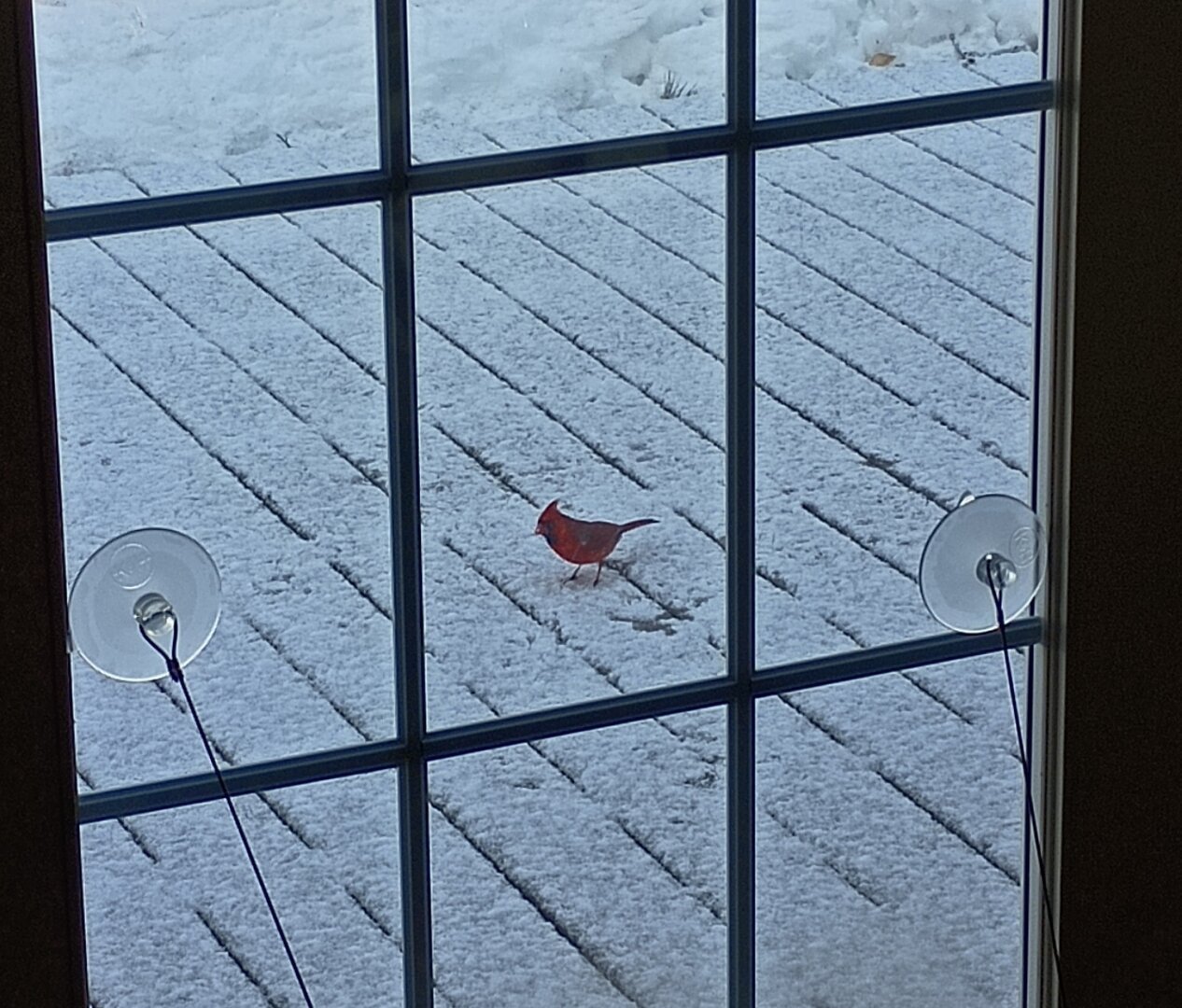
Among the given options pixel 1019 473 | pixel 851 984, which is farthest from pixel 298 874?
pixel 1019 473

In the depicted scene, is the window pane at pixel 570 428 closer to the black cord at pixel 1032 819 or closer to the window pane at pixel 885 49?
the window pane at pixel 885 49

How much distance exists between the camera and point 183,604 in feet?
4.58

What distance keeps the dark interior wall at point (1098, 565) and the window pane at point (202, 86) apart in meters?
0.05

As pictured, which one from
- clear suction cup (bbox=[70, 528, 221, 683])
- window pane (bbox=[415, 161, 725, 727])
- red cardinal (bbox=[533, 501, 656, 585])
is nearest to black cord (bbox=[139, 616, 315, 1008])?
clear suction cup (bbox=[70, 528, 221, 683])

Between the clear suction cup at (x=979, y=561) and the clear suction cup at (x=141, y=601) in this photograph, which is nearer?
the clear suction cup at (x=141, y=601)

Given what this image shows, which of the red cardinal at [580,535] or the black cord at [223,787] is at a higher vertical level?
the red cardinal at [580,535]

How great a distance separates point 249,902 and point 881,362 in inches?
22.0

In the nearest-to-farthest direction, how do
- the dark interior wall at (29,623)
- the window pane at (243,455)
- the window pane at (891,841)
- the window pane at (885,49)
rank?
the dark interior wall at (29,623), the window pane at (243,455), the window pane at (885,49), the window pane at (891,841)

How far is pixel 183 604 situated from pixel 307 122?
303 mm

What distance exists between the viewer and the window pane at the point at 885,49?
1.50 meters

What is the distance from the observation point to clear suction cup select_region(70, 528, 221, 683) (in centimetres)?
137

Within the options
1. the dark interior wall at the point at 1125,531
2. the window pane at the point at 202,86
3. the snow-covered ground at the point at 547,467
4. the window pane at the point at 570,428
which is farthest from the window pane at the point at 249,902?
the dark interior wall at the point at 1125,531

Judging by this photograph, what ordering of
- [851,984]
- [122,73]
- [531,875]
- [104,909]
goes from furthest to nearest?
[851,984]
[531,875]
[104,909]
[122,73]

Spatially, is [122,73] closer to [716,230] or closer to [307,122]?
[307,122]
